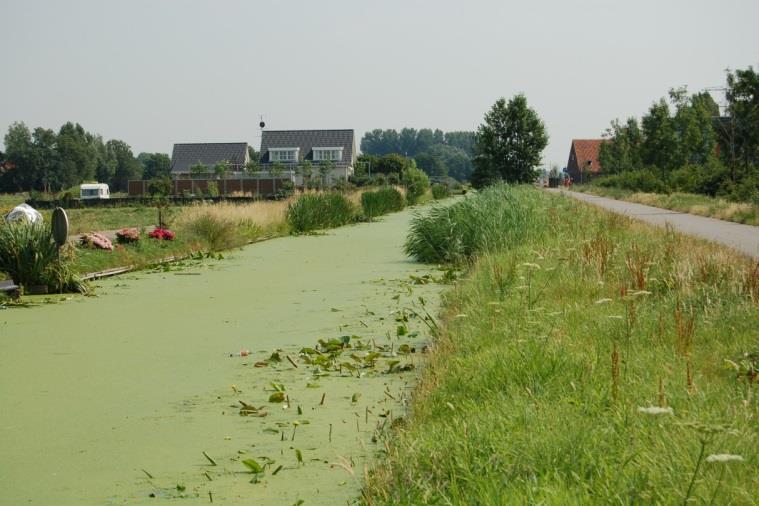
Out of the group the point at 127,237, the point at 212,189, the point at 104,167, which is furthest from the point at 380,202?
the point at 104,167

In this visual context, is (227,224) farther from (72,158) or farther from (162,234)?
(72,158)

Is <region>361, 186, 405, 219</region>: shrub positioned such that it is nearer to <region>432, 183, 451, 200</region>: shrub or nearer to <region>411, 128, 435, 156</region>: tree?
<region>432, 183, 451, 200</region>: shrub

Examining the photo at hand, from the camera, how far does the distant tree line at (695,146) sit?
33875 millimetres

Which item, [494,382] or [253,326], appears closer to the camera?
[494,382]

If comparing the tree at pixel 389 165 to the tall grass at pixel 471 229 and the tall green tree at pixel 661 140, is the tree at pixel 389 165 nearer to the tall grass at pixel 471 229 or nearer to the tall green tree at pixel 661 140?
the tall green tree at pixel 661 140

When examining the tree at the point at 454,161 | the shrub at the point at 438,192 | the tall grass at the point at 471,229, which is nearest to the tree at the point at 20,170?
the shrub at the point at 438,192

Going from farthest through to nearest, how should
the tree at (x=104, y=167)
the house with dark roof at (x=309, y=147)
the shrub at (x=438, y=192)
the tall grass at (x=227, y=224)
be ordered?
the tree at (x=104, y=167) → the house with dark roof at (x=309, y=147) → the shrub at (x=438, y=192) → the tall grass at (x=227, y=224)

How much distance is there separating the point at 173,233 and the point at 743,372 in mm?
13917

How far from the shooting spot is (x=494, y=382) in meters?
4.69

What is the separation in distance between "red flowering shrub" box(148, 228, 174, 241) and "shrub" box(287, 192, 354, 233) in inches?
313

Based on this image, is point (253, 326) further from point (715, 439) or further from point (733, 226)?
point (733, 226)

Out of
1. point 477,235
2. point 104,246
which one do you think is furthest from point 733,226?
point 104,246

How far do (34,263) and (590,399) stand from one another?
920cm

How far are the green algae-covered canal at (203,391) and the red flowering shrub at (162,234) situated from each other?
5054mm
